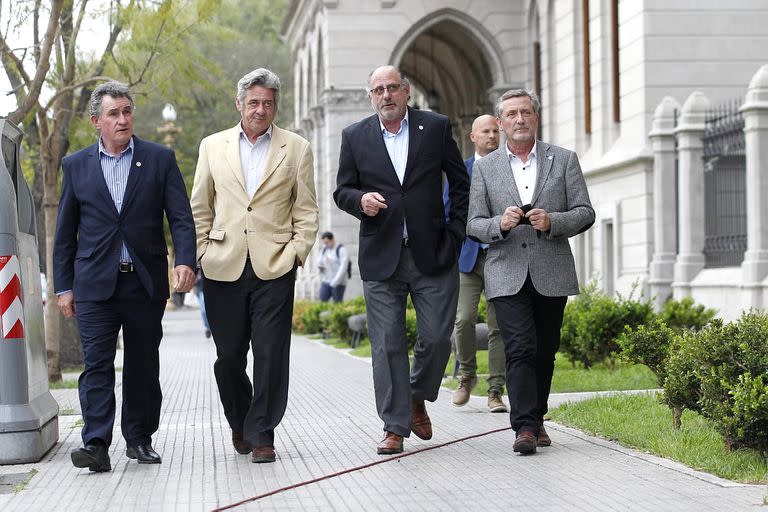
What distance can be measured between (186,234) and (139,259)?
31 centimetres

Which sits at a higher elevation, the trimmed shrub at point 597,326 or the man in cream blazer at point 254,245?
the man in cream blazer at point 254,245

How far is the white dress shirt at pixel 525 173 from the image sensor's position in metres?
8.72

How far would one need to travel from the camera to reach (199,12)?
53.7 feet

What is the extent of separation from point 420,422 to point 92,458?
212 centimetres

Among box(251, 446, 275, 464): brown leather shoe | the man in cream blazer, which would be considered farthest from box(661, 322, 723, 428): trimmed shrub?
box(251, 446, 275, 464): brown leather shoe

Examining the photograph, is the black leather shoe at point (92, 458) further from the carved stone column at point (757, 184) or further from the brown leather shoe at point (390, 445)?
the carved stone column at point (757, 184)

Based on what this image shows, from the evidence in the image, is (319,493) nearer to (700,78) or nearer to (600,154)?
(700,78)

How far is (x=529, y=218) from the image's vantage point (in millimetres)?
8328

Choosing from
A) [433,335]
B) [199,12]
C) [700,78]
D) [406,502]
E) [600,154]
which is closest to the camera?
[406,502]

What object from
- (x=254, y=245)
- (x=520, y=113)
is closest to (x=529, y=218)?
(x=520, y=113)

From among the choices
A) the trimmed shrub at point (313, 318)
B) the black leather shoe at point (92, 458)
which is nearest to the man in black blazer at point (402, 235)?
the black leather shoe at point (92, 458)

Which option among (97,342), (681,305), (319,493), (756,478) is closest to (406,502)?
(319,493)

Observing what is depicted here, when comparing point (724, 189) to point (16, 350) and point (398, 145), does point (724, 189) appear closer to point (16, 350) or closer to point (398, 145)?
point (398, 145)

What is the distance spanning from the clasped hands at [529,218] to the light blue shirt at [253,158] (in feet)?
4.85
